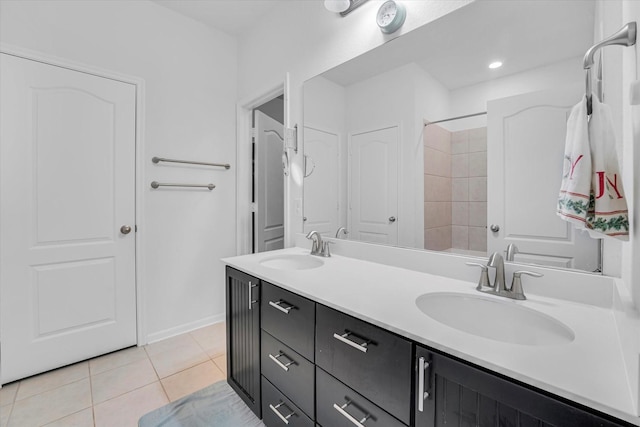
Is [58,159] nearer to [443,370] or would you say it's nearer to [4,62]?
[4,62]

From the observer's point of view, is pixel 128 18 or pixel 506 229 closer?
pixel 506 229

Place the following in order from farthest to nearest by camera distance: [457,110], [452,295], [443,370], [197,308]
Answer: [197,308], [457,110], [452,295], [443,370]

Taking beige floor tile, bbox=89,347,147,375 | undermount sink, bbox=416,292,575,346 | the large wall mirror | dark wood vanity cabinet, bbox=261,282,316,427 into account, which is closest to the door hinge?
the large wall mirror

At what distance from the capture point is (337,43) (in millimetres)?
1790

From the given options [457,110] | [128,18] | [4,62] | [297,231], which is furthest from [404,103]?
[4,62]

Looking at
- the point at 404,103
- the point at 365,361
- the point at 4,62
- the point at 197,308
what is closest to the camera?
the point at 365,361

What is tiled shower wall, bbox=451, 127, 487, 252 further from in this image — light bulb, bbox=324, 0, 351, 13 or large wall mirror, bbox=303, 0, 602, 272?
light bulb, bbox=324, 0, 351, 13

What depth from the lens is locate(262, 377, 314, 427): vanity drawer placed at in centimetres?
114

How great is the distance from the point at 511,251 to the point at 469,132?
0.52 metres

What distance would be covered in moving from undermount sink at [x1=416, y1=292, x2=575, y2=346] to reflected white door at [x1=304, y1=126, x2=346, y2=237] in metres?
0.90

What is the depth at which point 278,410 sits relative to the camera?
1256mm

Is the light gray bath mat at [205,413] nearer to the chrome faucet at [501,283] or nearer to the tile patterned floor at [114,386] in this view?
the tile patterned floor at [114,386]

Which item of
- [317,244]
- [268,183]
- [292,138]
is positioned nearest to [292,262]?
[317,244]

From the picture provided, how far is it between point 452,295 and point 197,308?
2300 mm
